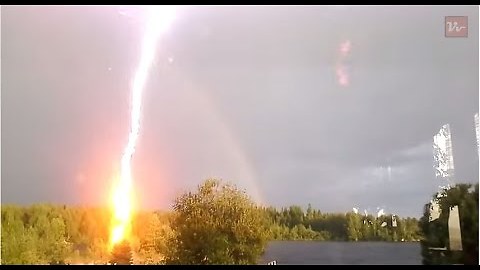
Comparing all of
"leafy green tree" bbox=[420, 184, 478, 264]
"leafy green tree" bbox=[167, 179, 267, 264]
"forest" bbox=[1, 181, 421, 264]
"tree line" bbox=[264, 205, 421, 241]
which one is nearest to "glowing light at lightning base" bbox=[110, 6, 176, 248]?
"forest" bbox=[1, 181, 421, 264]

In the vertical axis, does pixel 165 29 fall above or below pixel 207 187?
above

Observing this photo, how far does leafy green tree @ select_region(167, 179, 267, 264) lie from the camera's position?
3.90 meters

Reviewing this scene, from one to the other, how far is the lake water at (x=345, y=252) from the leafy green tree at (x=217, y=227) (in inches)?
7.4

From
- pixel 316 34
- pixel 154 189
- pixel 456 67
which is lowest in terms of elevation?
pixel 154 189

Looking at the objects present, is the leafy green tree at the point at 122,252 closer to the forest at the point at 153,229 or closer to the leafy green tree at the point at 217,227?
the forest at the point at 153,229

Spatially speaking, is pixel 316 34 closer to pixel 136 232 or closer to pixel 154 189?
pixel 154 189

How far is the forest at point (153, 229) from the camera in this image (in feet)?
12.6

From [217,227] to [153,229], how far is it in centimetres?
49

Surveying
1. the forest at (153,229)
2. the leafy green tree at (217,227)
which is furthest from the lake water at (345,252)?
the leafy green tree at (217,227)

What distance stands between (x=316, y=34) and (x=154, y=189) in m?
1.64

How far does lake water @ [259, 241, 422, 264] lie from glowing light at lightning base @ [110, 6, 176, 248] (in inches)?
44.3

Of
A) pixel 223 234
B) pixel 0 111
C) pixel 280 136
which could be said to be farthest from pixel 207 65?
pixel 0 111

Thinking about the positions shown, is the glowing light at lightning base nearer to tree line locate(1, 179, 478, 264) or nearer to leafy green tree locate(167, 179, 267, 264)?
tree line locate(1, 179, 478, 264)

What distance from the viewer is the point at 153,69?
12.7 ft
